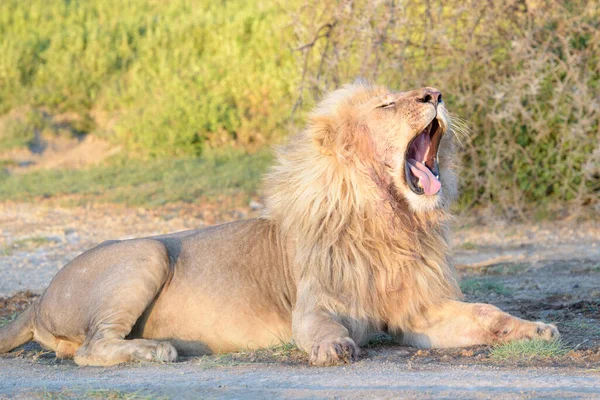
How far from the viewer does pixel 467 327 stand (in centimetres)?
485

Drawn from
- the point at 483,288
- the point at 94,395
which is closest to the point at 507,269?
the point at 483,288

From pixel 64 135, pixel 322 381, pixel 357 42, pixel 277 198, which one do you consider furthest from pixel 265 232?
pixel 64 135

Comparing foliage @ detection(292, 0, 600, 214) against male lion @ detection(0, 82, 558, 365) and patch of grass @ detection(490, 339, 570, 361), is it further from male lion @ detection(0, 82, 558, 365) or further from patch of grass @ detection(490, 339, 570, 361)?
patch of grass @ detection(490, 339, 570, 361)

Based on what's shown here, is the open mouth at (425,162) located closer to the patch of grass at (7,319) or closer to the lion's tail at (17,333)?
the lion's tail at (17,333)

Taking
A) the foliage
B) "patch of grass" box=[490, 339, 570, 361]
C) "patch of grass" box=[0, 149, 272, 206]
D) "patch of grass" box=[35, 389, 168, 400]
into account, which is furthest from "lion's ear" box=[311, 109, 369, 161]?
"patch of grass" box=[0, 149, 272, 206]

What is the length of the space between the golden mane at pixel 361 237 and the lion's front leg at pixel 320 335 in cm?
9

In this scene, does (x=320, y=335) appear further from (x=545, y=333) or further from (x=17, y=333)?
(x=17, y=333)

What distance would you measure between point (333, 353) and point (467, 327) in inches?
31.9

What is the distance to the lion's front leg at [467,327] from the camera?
15.5 ft

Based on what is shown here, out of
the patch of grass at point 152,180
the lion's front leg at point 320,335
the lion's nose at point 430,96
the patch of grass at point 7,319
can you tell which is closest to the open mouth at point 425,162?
the lion's nose at point 430,96

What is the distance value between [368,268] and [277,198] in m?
0.66

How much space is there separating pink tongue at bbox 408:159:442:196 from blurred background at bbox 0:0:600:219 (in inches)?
17.1

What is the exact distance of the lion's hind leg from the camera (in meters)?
4.84

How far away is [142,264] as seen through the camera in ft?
16.9
